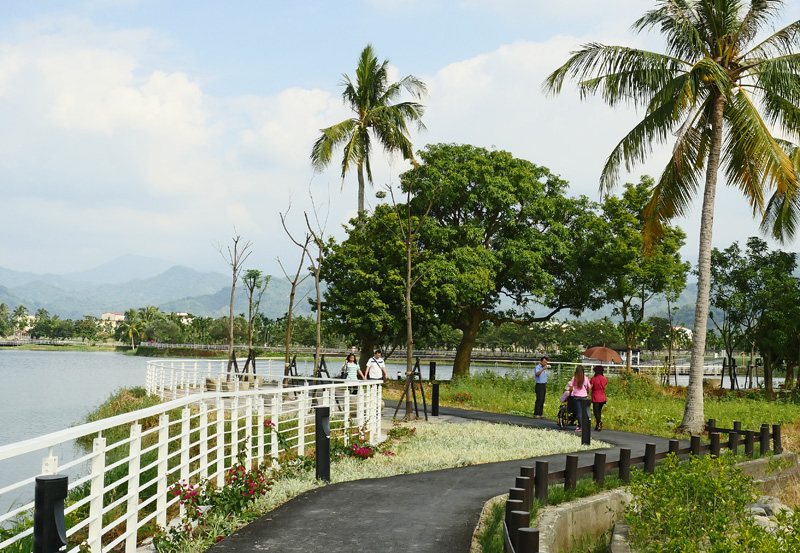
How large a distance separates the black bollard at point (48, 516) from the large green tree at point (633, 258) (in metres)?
30.6

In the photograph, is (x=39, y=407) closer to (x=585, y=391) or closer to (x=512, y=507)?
(x=585, y=391)

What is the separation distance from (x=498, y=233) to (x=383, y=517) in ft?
91.0

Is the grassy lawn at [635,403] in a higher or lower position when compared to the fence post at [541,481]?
lower

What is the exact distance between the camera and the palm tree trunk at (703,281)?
17312mm

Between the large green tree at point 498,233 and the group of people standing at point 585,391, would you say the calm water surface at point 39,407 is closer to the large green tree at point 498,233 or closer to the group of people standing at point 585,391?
the group of people standing at point 585,391

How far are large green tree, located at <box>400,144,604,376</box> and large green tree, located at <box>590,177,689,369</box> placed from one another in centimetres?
89

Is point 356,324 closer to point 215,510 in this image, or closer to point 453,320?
point 453,320

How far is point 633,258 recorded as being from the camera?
32.8 metres

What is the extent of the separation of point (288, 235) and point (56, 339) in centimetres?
16422

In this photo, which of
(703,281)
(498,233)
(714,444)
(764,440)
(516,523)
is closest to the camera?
(516,523)

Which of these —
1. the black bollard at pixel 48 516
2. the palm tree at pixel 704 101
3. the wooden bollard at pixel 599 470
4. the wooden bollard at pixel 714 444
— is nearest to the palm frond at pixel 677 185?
the palm tree at pixel 704 101

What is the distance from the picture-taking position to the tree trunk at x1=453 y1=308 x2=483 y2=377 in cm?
3503

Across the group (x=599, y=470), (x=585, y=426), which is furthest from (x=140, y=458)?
(x=585, y=426)

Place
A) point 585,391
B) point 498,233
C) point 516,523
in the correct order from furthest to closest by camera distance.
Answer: point 498,233 < point 585,391 < point 516,523
